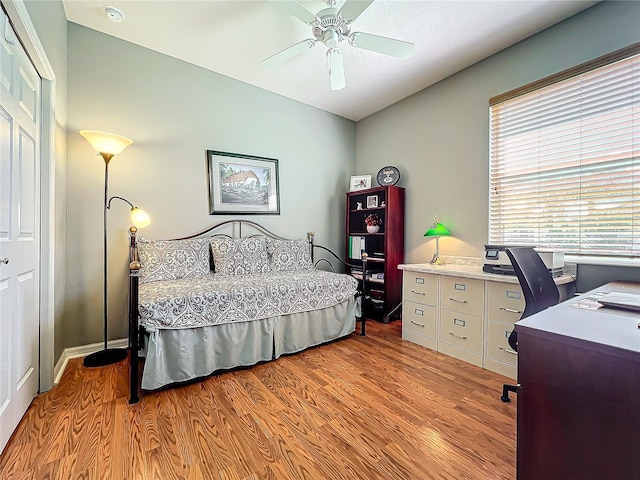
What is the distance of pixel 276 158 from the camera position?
3533 millimetres

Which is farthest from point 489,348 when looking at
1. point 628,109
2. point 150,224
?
point 150,224

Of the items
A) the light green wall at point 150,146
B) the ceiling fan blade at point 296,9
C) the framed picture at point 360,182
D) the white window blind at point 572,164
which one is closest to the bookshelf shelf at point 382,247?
the framed picture at point 360,182

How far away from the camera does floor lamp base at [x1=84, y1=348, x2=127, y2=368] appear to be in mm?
2266

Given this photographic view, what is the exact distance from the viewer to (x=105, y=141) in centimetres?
219

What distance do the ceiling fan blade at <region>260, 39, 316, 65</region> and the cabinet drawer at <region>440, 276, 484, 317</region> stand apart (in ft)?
7.22

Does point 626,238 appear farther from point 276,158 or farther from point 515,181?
point 276,158

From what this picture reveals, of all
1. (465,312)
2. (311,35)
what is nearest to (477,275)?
(465,312)

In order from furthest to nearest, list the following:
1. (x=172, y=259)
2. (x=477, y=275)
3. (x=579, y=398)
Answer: (x=172, y=259) → (x=477, y=275) → (x=579, y=398)

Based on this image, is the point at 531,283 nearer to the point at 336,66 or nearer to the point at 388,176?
the point at 336,66

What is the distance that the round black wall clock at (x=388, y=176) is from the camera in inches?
141

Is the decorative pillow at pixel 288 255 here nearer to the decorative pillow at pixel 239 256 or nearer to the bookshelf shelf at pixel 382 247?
the decorative pillow at pixel 239 256

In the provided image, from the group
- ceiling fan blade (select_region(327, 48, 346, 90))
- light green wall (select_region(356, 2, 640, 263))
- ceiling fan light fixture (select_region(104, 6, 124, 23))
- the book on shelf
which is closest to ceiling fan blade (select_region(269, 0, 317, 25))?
ceiling fan blade (select_region(327, 48, 346, 90))

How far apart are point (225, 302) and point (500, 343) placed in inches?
81.5

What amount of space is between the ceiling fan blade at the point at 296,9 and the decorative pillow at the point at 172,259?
2.04 metres
